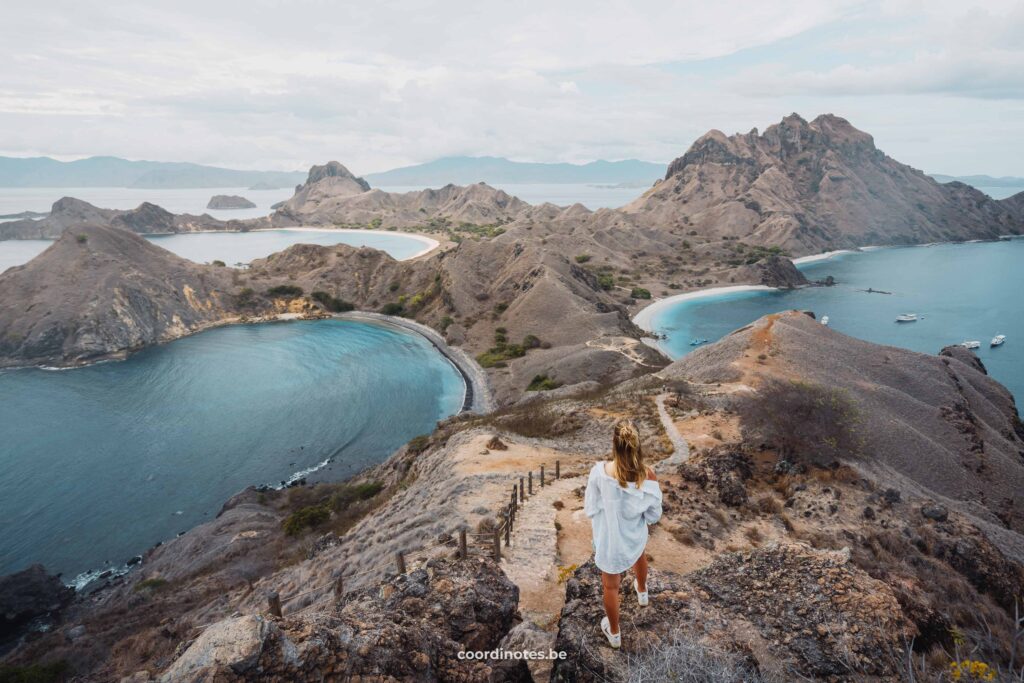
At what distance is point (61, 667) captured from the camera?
20062mm

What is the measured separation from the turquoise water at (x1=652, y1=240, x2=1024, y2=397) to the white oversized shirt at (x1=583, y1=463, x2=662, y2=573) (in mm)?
72853

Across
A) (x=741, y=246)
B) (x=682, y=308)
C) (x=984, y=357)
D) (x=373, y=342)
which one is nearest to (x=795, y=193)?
(x=741, y=246)

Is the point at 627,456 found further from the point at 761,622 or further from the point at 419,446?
the point at 419,446

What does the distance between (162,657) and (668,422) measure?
25.3m

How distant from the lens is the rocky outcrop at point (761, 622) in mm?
6754

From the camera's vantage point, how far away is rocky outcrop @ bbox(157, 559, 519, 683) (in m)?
5.88

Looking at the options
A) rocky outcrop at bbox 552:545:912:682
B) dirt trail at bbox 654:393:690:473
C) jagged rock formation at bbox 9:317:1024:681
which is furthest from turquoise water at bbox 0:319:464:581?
rocky outcrop at bbox 552:545:912:682

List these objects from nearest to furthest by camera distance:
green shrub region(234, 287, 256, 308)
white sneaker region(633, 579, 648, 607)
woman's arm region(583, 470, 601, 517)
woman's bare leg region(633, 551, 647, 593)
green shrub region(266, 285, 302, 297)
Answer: woman's arm region(583, 470, 601, 517)
woman's bare leg region(633, 551, 647, 593)
white sneaker region(633, 579, 648, 607)
green shrub region(234, 287, 256, 308)
green shrub region(266, 285, 302, 297)

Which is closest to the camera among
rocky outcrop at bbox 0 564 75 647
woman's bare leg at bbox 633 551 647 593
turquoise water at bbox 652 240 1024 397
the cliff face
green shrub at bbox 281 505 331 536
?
woman's bare leg at bbox 633 551 647 593

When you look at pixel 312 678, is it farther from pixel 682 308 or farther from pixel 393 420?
pixel 682 308

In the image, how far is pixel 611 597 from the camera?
6617 millimetres

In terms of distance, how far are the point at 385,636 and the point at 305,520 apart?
26158mm

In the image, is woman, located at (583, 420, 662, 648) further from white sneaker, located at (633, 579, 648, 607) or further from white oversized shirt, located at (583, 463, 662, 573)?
white sneaker, located at (633, 579, 648, 607)

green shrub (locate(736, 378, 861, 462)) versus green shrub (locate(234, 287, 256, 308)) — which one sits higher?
green shrub (locate(736, 378, 861, 462))
